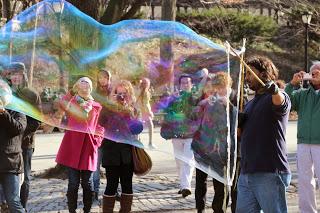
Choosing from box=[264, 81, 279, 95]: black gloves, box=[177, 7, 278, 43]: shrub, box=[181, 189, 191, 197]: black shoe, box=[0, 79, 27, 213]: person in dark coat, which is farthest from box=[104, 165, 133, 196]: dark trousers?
box=[177, 7, 278, 43]: shrub

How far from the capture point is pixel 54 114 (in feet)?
21.7

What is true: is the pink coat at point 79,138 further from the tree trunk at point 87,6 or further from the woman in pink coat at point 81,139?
the tree trunk at point 87,6

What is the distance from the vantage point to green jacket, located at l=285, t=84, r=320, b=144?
272 inches

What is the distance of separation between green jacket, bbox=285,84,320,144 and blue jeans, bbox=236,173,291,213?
1.89 meters

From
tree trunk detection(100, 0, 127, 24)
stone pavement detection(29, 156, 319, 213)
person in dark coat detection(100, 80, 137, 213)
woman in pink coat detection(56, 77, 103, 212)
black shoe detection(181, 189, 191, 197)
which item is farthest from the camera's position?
tree trunk detection(100, 0, 127, 24)

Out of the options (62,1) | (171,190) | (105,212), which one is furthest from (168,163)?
(62,1)

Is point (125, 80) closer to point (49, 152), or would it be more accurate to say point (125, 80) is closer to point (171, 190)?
point (171, 190)

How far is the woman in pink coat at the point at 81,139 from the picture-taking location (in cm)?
659

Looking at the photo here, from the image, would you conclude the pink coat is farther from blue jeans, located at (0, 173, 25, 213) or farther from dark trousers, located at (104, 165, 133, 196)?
blue jeans, located at (0, 173, 25, 213)

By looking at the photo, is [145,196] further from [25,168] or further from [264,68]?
[264,68]

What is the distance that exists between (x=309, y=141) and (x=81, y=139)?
8.56 ft

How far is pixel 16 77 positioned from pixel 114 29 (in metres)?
1.15

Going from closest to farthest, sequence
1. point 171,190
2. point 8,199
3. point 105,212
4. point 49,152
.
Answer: point 8,199, point 105,212, point 171,190, point 49,152

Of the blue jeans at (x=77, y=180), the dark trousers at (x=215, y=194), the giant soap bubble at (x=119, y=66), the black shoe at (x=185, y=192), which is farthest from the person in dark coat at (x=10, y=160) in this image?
the black shoe at (x=185, y=192)
